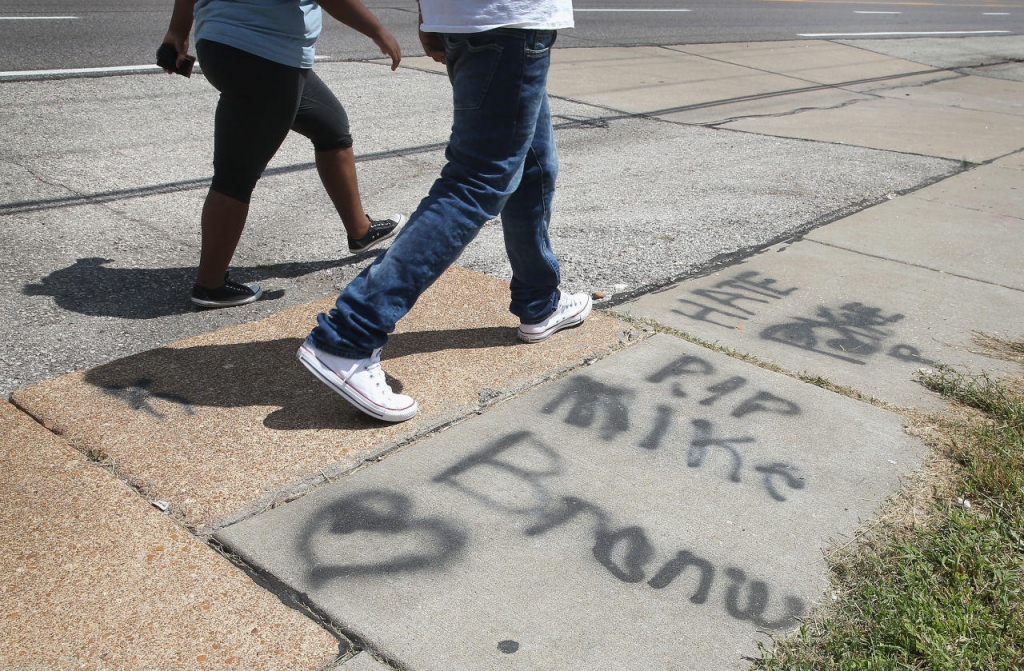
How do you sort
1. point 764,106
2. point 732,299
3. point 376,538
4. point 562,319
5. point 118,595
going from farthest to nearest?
point 764,106 < point 732,299 < point 562,319 < point 376,538 < point 118,595

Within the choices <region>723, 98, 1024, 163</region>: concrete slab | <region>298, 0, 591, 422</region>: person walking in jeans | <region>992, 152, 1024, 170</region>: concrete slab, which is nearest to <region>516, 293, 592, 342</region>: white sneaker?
<region>298, 0, 591, 422</region>: person walking in jeans

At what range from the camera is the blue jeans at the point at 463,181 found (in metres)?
2.72

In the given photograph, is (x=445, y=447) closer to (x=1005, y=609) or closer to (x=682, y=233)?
(x=1005, y=609)

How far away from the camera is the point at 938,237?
4941 mm

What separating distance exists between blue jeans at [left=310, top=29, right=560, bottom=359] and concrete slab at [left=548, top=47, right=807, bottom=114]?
5.42 meters

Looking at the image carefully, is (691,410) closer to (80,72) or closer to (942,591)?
(942,591)

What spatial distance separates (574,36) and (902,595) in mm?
11411

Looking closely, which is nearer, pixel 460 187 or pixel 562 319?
pixel 460 187

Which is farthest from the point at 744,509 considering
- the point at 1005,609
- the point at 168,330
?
the point at 168,330

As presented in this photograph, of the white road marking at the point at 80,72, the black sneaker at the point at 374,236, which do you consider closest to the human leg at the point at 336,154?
the black sneaker at the point at 374,236

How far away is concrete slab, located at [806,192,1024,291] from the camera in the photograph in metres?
4.51

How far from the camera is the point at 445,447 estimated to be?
8.97 feet

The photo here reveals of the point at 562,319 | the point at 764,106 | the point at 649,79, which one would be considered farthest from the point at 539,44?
the point at 649,79

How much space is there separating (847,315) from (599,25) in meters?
11.2
